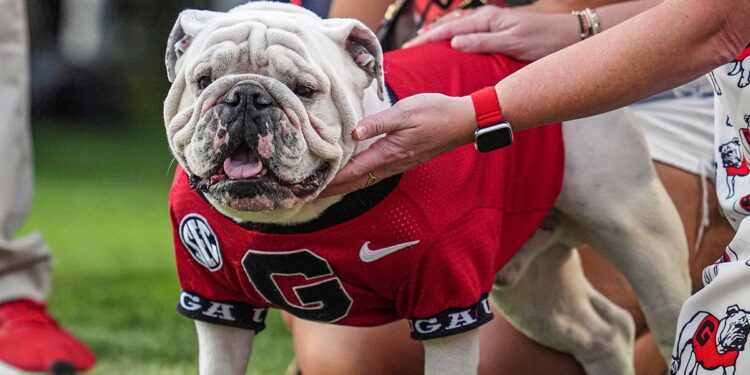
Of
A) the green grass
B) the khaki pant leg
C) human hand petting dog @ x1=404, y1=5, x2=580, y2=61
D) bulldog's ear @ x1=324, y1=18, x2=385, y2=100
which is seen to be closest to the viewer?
bulldog's ear @ x1=324, y1=18, x2=385, y2=100

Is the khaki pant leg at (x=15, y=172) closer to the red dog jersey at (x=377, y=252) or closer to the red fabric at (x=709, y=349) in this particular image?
the red dog jersey at (x=377, y=252)

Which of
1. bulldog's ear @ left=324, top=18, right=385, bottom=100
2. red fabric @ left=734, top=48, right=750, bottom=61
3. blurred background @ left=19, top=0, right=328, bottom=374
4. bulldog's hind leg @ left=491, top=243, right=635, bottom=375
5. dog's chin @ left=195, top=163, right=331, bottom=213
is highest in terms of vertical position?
red fabric @ left=734, top=48, right=750, bottom=61

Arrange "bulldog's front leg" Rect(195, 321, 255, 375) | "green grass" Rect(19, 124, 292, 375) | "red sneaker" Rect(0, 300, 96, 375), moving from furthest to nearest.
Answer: "green grass" Rect(19, 124, 292, 375) < "red sneaker" Rect(0, 300, 96, 375) < "bulldog's front leg" Rect(195, 321, 255, 375)

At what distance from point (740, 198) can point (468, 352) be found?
59 cm

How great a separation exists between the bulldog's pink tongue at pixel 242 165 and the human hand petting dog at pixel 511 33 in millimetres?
746

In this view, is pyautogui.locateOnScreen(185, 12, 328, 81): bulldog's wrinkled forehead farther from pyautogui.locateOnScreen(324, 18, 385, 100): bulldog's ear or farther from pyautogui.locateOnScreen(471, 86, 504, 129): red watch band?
pyautogui.locateOnScreen(471, 86, 504, 129): red watch band

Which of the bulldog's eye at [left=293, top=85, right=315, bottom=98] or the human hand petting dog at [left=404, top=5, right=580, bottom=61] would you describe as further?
the human hand petting dog at [left=404, top=5, right=580, bottom=61]

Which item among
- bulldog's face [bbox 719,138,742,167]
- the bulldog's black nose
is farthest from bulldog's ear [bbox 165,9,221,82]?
bulldog's face [bbox 719,138,742,167]

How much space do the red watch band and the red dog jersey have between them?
25cm

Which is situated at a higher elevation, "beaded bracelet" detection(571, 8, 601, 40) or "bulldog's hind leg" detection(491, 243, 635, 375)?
"beaded bracelet" detection(571, 8, 601, 40)

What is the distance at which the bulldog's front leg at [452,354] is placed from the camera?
87.8 inches

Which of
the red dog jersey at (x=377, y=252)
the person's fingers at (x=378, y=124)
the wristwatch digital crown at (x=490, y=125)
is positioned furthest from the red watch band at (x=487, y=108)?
the red dog jersey at (x=377, y=252)

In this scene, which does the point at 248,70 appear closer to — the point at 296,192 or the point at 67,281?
the point at 296,192

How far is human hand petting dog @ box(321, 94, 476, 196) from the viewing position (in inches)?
78.5
